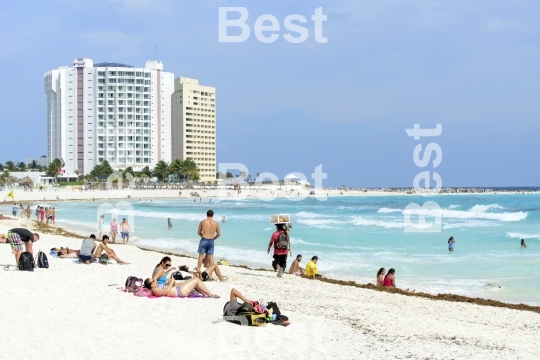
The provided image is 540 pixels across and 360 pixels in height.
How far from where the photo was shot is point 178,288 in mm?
10328

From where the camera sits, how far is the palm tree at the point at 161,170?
12444cm

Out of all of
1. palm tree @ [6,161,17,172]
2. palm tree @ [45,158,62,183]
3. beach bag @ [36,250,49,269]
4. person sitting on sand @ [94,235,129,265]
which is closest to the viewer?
beach bag @ [36,250,49,269]

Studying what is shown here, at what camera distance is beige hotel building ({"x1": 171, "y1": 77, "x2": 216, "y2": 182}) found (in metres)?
144

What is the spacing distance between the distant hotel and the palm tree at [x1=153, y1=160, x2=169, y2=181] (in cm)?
511

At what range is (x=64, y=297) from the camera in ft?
32.5

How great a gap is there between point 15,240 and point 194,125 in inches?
5326

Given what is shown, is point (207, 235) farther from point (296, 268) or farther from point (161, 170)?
point (161, 170)

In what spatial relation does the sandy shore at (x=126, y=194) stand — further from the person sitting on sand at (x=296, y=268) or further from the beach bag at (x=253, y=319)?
the beach bag at (x=253, y=319)

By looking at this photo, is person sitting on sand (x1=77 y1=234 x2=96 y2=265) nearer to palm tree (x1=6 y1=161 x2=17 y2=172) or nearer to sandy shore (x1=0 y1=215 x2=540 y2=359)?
sandy shore (x1=0 y1=215 x2=540 y2=359)

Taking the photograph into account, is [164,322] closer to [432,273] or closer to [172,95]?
[432,273]

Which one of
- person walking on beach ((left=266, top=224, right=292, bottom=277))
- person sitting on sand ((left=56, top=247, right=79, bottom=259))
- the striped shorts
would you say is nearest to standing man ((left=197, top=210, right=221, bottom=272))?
person walking on beach ((left=266, top=224, right=292, bottom=277))

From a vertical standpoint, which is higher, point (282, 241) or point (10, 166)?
point (10, 166)

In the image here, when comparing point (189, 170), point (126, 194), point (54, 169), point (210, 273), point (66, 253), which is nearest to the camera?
point (210, 273)

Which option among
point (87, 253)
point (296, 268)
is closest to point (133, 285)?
point (87, 253)
